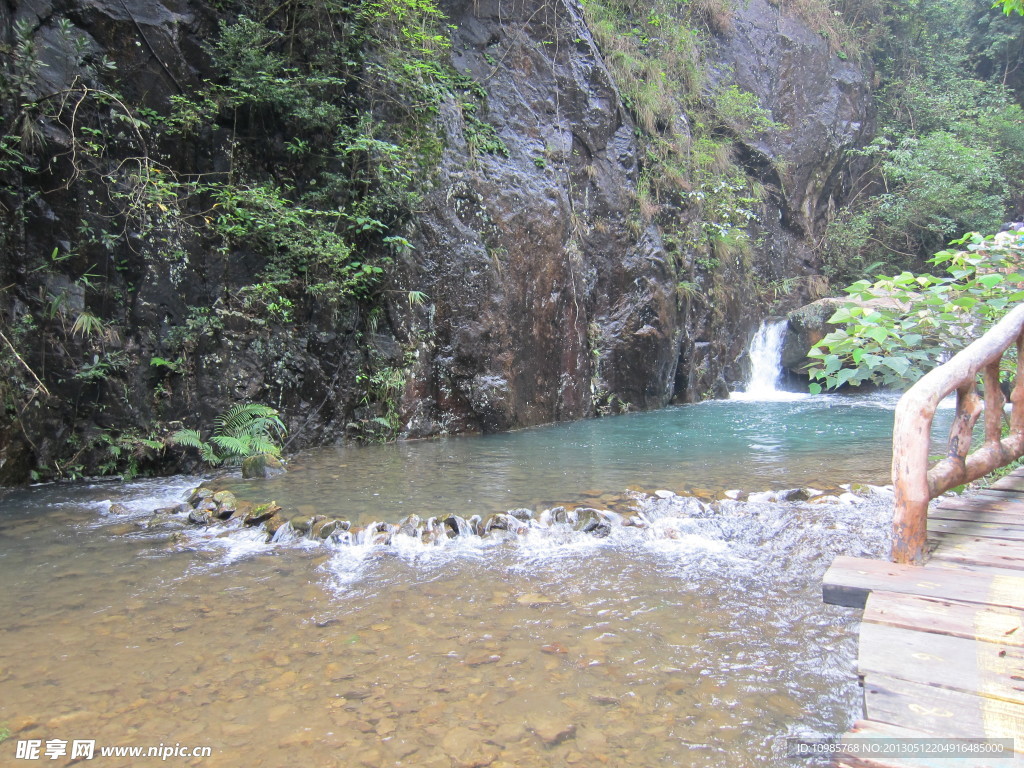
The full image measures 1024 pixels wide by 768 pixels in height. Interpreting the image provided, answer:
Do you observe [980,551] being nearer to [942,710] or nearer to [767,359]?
[942,710]

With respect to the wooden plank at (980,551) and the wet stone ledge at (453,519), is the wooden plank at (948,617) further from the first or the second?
the wet stone ledge at (453,519)

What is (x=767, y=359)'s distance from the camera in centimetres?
1581

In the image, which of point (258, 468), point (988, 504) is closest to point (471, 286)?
point (258, 468)

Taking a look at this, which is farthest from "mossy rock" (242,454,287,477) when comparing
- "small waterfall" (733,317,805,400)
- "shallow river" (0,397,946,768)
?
"small waterfall" (733,317,805,400)

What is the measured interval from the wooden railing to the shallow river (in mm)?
742

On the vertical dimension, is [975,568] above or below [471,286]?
below

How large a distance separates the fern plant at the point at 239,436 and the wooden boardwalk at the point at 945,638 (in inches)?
238

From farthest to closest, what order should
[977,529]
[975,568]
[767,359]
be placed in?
[767,359] < [977,529] < [975,568]

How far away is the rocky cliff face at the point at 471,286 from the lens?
6.76 metres

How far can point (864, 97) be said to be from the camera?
19266mm

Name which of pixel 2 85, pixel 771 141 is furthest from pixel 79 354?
pixel 771 141

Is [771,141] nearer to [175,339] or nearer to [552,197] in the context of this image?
[552,197]

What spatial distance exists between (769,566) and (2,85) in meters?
8.33

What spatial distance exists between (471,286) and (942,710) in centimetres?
834
